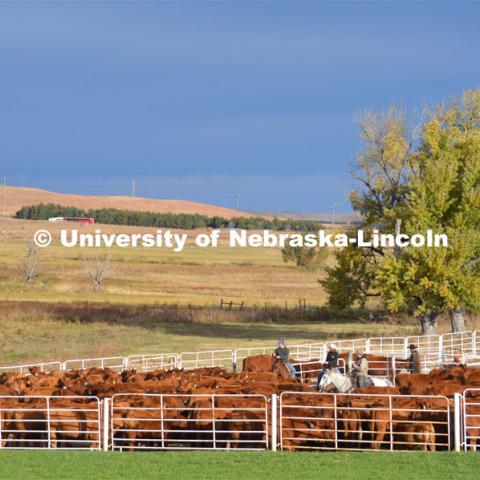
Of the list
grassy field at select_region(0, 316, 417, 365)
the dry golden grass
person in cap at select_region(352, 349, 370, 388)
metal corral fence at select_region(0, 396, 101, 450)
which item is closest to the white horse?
person in cap at select_region(352, 349, 370, 388)

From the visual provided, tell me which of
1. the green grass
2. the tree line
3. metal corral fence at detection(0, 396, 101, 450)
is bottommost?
the green grass

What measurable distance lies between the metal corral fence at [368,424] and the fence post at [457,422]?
13cm

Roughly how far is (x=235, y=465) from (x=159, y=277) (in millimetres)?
70820

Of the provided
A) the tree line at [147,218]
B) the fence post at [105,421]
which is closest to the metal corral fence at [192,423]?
the fence post at [105,421]

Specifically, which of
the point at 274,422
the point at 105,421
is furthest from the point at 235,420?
the point at 105,421

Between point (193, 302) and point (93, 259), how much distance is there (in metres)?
32.4

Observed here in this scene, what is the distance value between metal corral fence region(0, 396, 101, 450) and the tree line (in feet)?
403

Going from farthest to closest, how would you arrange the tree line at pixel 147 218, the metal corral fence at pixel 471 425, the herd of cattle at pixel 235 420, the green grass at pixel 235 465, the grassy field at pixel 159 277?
the tree line at pixel 147 218
the grassy field at pixel 159 277
the herd of cattle at pixel 235 420
the metal corral fence at pixel 471 425
the green grass at pixel 235 465

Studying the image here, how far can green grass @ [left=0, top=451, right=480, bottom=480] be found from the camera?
49.6 feet

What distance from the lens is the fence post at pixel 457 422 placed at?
55.3ft

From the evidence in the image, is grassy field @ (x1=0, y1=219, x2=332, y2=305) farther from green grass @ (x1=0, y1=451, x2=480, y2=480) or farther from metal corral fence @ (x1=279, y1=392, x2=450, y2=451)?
green grass @ (x1=0, y1=451, x2=480, y2=480)

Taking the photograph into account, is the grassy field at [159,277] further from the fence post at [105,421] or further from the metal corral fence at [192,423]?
the fence post at [105,421]

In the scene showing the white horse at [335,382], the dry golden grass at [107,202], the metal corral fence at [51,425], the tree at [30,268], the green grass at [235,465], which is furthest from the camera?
the dry golden grass at [107,202]

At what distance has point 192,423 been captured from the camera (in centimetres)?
1831
